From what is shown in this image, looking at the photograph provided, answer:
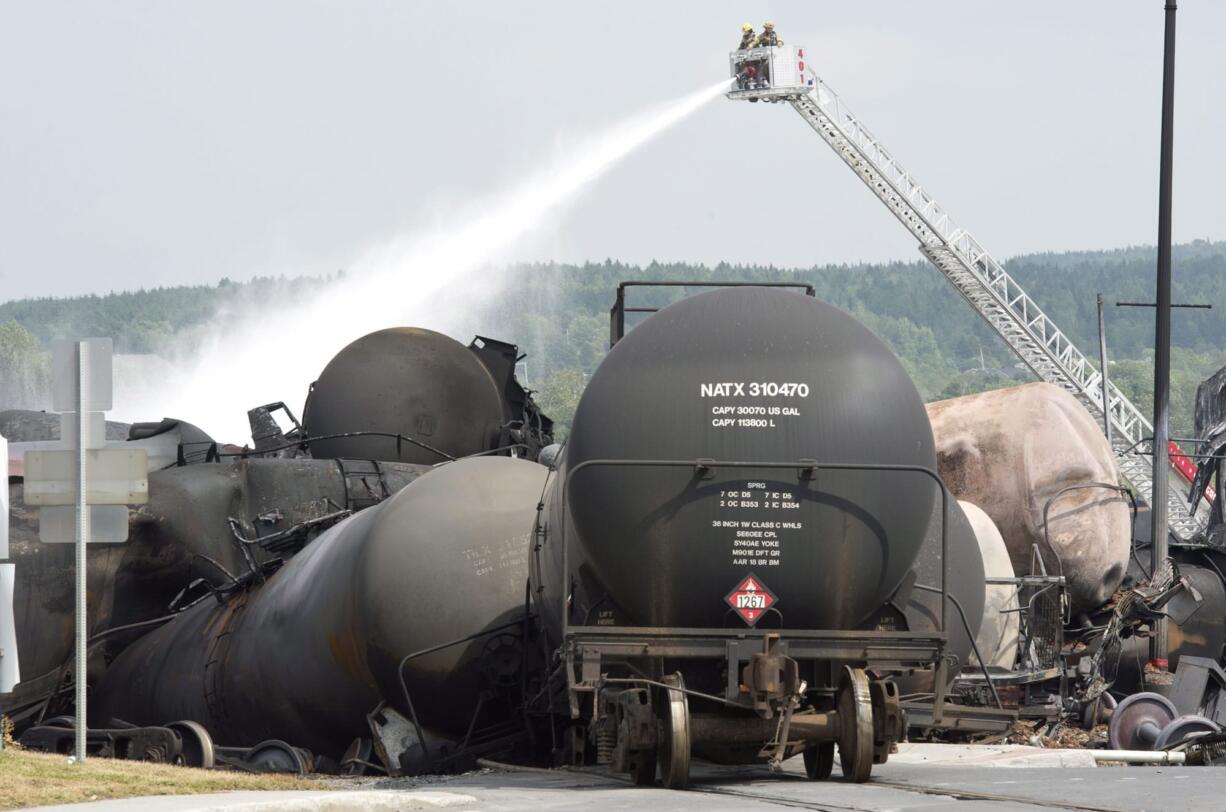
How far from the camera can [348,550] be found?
15547 millimetres

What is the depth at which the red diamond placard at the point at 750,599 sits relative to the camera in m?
11.5

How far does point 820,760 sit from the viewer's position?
12.3m

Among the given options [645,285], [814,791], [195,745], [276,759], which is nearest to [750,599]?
[814,791]

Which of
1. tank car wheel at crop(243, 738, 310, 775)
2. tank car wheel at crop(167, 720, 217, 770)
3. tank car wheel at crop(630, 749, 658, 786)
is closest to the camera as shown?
tank car wheel at crop(630, 749, 658, 786)

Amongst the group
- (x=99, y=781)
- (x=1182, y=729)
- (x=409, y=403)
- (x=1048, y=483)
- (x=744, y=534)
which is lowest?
(x=1182, y=729)

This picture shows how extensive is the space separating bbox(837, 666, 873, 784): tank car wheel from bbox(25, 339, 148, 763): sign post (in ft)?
17.2

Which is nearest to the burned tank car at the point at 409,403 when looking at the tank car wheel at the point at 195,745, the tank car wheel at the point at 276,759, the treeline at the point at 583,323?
the tank car wheel at the point at 195,745

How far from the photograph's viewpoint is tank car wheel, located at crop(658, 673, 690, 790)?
11.3m

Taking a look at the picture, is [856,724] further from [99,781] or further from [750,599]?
[99,781]

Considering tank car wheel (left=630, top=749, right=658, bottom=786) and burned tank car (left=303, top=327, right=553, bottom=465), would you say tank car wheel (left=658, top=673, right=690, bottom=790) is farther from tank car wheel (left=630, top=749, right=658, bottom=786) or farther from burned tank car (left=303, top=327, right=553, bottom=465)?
burned tank car (left=303, top=327, right=553, bottom=465)

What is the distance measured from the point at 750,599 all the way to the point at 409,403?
44.6 feet

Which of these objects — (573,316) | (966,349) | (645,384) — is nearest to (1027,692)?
(645,384)

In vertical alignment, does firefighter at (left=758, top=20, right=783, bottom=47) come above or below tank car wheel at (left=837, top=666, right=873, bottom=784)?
above

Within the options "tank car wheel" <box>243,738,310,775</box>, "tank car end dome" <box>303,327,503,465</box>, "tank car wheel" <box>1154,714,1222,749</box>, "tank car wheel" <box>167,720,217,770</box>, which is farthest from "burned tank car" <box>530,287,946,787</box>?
"tank car end dome" <box>303,327,503,465</box>
